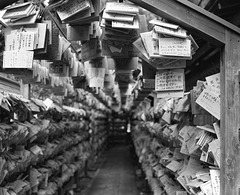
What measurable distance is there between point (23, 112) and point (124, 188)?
19.7ft

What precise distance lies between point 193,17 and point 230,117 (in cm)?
72

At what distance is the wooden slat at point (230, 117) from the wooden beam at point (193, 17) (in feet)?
0.21

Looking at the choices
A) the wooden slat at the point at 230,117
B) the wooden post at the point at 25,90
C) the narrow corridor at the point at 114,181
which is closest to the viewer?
the wooden slat at the point at 230,117

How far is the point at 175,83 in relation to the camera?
2.63m

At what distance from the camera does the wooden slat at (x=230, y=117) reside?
2.19 m

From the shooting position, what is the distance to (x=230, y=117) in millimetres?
2211

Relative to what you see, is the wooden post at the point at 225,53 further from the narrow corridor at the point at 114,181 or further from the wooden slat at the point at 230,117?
the narrow corridor at the point at 114,181

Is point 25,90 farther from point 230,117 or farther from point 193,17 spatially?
point 230,117

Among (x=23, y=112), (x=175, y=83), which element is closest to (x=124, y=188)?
(x=23, y=112)

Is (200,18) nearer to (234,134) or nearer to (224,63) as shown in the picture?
(224,63)

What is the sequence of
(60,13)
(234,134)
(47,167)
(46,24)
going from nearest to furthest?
(234,134)
(60,13)
(46,24)
(47,167)

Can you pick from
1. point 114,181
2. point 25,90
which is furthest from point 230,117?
point 114,181

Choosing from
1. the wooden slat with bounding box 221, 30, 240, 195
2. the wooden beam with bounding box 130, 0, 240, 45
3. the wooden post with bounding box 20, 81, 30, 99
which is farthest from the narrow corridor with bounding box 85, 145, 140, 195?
the wooden beam with bounding box 130, 0, 240, 45

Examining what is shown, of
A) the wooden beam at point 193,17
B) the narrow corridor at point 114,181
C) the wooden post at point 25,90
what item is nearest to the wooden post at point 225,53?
the wooden beam at point 193,17
